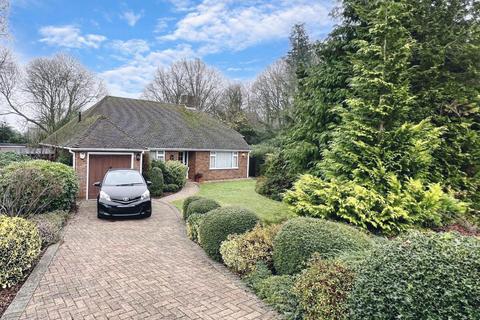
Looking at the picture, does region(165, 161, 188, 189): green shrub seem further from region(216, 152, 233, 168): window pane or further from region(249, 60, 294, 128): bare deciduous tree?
region(249, 60, 294, 128): bare deciduous tree

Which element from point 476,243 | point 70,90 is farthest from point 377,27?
point 70,90

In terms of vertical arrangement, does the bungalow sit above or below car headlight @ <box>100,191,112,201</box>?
above

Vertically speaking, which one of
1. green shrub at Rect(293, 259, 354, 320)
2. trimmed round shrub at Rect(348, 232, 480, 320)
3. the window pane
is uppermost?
the window pane

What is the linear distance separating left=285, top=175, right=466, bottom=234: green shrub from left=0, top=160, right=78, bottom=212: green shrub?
7.46 metres

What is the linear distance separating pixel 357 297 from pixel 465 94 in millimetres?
8511

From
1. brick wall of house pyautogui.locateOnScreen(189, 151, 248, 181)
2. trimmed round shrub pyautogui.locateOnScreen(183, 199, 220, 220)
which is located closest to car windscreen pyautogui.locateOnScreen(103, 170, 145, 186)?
trimmed round shrub pyautogui.locateOnScreen(183, 199, 220, 220)

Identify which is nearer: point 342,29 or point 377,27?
point 377,27

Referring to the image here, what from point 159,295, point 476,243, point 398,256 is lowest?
point 159,295

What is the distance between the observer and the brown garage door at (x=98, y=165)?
43.9 feet

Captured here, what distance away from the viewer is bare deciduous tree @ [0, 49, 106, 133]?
25297 mm

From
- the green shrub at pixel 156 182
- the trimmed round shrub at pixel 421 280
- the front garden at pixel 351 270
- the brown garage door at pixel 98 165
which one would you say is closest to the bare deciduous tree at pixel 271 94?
the green shrub at pixel 156 182

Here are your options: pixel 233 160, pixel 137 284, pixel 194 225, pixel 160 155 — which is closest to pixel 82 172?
pixel 160 155

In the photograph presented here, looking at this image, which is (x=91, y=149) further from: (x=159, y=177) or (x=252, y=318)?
(x=252, y=318)

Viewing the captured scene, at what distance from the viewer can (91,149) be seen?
43.0 ft
